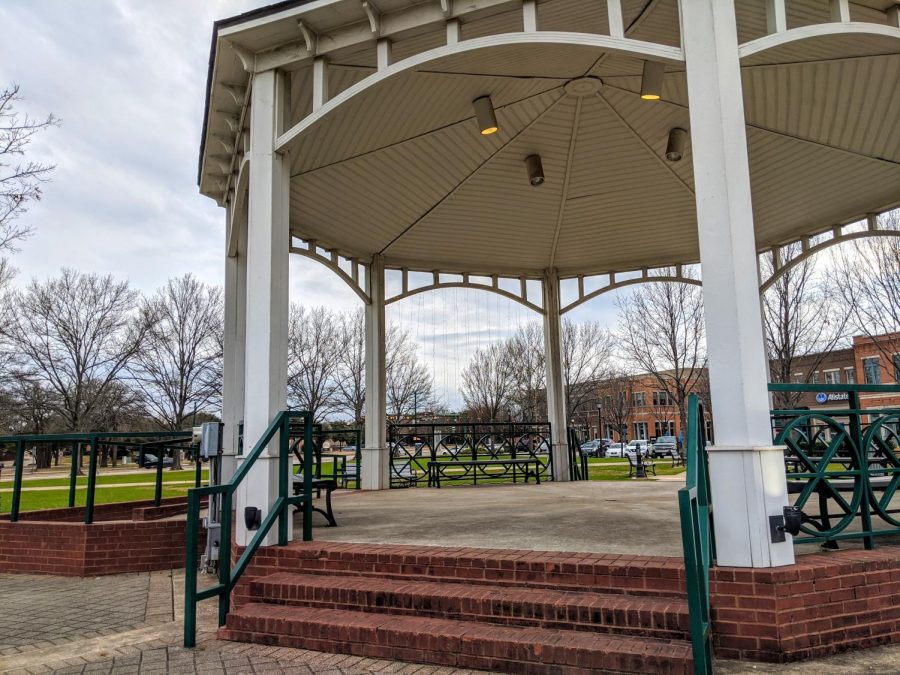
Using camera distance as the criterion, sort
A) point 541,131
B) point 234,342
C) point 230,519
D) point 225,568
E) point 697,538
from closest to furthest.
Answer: point 697,538
point 225,568
point 230,519
point 234,342
point 541,131

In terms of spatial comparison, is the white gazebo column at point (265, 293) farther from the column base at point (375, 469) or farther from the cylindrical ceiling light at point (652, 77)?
the column base at point (375, 469)

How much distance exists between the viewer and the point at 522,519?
5.69m

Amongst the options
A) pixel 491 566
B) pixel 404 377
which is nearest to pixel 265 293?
pixel 491 566

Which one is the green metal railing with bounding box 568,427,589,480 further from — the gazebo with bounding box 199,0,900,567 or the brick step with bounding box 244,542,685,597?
the brick step with bounding box 244,542,685,597

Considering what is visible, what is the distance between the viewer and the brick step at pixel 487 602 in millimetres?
3297

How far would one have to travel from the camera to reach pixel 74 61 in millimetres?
10102

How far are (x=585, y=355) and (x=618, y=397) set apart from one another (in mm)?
6537

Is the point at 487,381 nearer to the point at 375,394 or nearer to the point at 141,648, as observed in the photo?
the point at 375,394

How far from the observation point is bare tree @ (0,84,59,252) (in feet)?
24.4

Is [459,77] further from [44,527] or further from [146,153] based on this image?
[146,153]

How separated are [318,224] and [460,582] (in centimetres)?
617

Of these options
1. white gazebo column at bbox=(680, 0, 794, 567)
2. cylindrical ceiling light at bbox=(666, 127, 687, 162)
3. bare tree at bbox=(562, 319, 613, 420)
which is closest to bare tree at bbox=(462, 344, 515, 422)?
bare tree at bbox=(562, 319, 613, 420)

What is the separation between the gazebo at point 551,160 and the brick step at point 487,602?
576mm

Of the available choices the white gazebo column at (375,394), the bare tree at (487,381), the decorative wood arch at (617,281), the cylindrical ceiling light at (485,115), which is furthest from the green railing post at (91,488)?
the bare tree at (487,381)
